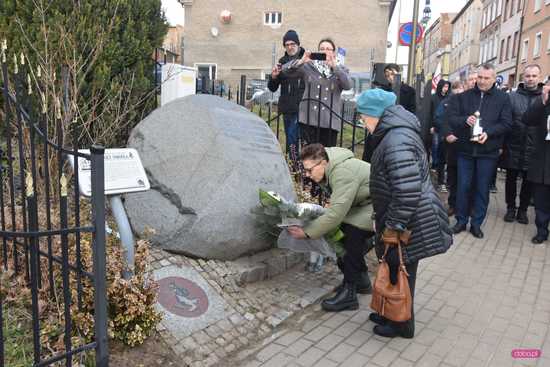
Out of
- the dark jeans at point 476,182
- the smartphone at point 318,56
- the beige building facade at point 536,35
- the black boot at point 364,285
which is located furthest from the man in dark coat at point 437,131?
the beige building facade at point 536,35

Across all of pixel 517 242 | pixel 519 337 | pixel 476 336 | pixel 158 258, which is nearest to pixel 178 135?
pixel 158 258

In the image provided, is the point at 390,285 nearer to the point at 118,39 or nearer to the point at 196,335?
the point at 196,335

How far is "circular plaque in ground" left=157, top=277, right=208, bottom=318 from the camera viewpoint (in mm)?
3355

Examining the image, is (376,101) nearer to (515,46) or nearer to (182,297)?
(182,297)

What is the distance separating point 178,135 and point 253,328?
169cm

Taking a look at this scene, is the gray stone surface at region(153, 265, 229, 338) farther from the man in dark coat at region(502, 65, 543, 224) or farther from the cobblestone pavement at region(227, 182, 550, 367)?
the man in dark coat at region(502, 65, 543, 224)

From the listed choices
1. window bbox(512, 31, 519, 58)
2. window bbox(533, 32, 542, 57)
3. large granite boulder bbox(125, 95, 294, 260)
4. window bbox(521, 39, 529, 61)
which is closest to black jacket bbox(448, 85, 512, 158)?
large granite boulder bbox(125, 95, 294, 260)

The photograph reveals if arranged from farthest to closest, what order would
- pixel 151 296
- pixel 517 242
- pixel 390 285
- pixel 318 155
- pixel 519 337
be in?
pixel 517 242 < pixel 318 155 < pixel 519 337 < pixel 390 285 < pixel 151 296

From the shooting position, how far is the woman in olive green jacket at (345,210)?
11.6 ft

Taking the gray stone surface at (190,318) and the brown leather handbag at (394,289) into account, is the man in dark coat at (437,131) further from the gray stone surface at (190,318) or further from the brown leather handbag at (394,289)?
the gray stone surface at (190,318)

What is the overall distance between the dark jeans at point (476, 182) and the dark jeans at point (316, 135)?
1477mm

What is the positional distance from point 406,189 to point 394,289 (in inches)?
26.7

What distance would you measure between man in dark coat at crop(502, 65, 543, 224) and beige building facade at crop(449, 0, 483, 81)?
125 feet

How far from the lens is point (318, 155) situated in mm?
3707
